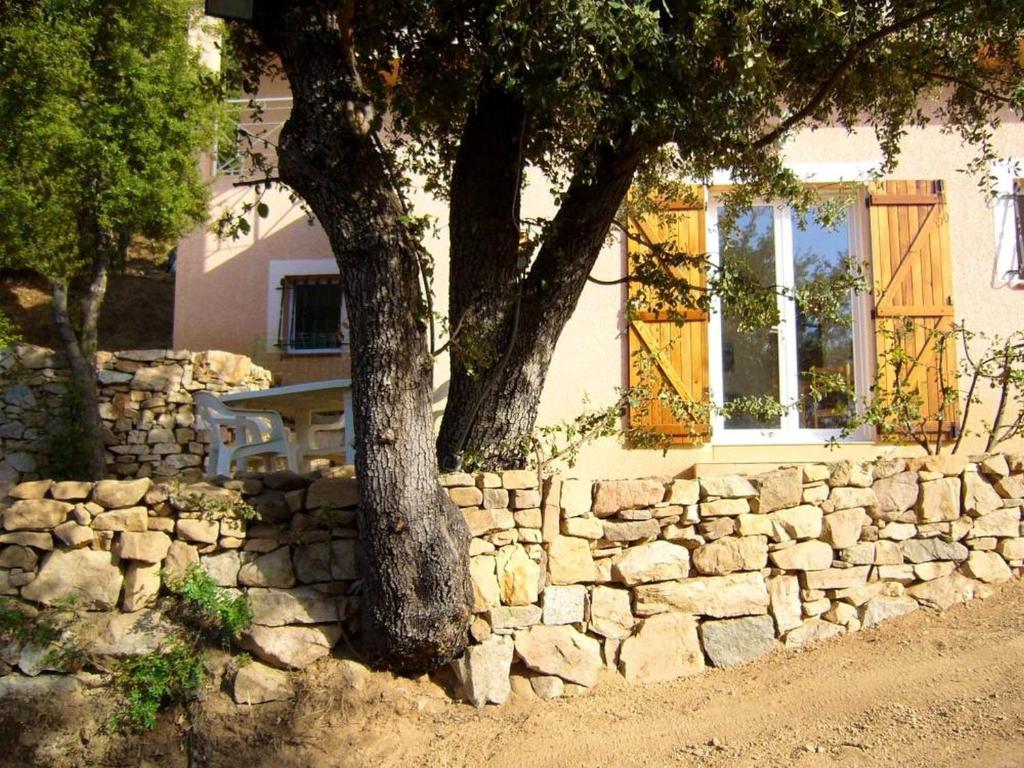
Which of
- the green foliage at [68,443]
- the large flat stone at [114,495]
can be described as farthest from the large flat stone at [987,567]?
the green foliage at [68,443]

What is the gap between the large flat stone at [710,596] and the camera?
4.63 m

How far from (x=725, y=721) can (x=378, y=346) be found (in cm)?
242

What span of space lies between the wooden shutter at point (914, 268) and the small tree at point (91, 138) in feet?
17.0

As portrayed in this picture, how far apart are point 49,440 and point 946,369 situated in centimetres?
704

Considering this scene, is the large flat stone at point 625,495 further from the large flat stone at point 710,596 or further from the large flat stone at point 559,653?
the large flat stone at point 559,653

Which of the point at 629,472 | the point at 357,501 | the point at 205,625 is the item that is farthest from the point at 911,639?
the point at 205,625

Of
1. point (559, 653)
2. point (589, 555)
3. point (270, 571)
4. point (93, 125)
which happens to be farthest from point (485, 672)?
point (93, 125)

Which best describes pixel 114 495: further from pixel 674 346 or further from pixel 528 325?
pixel 674 346

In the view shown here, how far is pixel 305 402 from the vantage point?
5.91 metres

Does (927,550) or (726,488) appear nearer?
(726,488)

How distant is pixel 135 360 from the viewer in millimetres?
7762

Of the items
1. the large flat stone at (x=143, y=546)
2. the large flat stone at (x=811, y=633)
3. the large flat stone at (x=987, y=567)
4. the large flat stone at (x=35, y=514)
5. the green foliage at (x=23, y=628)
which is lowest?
the large flat stone at (x=811, y=633)

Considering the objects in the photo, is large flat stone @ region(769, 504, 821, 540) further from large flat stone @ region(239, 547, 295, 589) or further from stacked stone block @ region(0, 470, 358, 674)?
large flat stone @ region(239, 547, 295, 589)

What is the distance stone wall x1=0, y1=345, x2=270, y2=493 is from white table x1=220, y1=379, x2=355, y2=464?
5.94 ft
